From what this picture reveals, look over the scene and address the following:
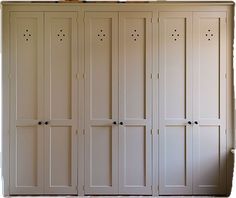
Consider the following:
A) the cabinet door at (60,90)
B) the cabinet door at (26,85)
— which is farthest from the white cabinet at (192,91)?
the cabinet door at (26,85)

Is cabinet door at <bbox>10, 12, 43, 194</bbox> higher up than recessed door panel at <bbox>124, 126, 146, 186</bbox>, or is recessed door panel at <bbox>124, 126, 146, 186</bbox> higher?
cabinet door at <bbox>10, 12, 43, 194</bbox>

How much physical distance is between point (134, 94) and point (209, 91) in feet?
2.83

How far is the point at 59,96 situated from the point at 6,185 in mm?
1205

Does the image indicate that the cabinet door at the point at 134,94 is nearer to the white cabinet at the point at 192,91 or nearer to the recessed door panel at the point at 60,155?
the white cabinet at the point at 192,91

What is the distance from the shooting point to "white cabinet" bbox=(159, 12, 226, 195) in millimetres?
3080

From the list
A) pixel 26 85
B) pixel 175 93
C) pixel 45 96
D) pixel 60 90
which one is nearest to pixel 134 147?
pixel 175 93

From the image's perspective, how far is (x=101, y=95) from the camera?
3088 millimetres

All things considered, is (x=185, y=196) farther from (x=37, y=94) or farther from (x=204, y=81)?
(x=37, y=94)

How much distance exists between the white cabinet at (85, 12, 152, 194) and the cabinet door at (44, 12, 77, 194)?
160 millimetres

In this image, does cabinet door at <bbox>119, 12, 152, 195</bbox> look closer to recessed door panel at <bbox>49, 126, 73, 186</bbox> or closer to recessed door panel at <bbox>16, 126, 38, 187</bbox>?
recessed door panel at <bbox>49, 126, 73, 186</bbox>

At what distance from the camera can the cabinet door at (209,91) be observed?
10.1 feet

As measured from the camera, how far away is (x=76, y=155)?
309 centimetres

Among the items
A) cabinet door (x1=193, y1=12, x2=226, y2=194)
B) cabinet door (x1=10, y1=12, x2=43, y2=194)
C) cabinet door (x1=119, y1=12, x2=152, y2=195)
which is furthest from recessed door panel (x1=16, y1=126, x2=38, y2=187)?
cabinet door (x1=193, y1=12, x2=226, y2=194)

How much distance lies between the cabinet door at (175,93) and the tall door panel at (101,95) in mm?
539
